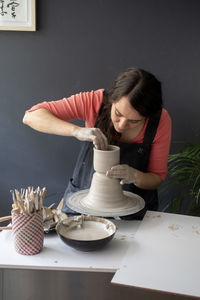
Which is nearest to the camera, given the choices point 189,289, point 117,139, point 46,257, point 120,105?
point 189,289

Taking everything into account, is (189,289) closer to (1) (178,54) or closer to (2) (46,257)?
(2) (46,257)

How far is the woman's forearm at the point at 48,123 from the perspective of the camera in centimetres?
178

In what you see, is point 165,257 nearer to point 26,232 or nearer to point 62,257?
point 62,257

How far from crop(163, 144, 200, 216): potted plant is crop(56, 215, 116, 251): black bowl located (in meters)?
0.95

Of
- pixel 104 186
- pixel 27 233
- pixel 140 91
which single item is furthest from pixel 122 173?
pixel 27 233

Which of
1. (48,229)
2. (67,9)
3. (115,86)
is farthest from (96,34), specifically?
(48,229)

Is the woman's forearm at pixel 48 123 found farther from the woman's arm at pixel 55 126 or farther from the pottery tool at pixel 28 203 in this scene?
the pottery tool at pixel 28 203

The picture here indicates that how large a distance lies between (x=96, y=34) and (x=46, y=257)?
159 centimetres

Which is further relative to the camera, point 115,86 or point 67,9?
point 67,9

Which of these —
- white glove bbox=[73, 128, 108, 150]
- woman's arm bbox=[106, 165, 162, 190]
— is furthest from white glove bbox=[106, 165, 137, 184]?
white glove bbox=[73, 128, 108, 150]

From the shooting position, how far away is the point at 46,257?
1.28 m

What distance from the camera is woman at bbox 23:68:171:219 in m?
1.68

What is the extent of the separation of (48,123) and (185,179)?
1.01 m

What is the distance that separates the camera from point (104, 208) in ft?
5.05
